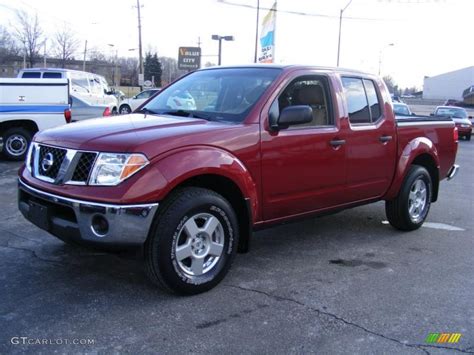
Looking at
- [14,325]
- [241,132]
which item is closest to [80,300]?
[14,325]

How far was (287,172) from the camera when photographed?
4422mm

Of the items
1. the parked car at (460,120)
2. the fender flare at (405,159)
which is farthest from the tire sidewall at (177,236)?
the parked car at (460,120)

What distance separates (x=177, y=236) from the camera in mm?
3684

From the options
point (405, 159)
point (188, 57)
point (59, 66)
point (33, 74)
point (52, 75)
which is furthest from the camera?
point (59, 66)

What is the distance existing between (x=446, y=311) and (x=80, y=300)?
2761 millimetres

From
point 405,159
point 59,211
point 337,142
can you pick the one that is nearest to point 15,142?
point 59,211

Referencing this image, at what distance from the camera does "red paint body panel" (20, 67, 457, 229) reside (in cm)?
355

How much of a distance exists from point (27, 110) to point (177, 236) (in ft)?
28.5

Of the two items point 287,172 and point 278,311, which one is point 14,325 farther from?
point 287,172

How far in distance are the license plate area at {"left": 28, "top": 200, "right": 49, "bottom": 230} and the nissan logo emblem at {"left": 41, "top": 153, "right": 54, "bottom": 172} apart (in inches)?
10.9

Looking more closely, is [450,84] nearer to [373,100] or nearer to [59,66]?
[59,66]

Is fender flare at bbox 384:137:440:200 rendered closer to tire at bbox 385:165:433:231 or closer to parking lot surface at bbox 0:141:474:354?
tire at bbox 385:165:433:231

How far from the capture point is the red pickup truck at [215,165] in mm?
3494

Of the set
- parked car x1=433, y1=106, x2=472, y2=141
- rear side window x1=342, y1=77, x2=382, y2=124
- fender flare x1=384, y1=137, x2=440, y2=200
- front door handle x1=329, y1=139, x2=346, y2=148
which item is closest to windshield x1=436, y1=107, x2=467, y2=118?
parked car x1=433, y1=106, x2=472, y2=141
